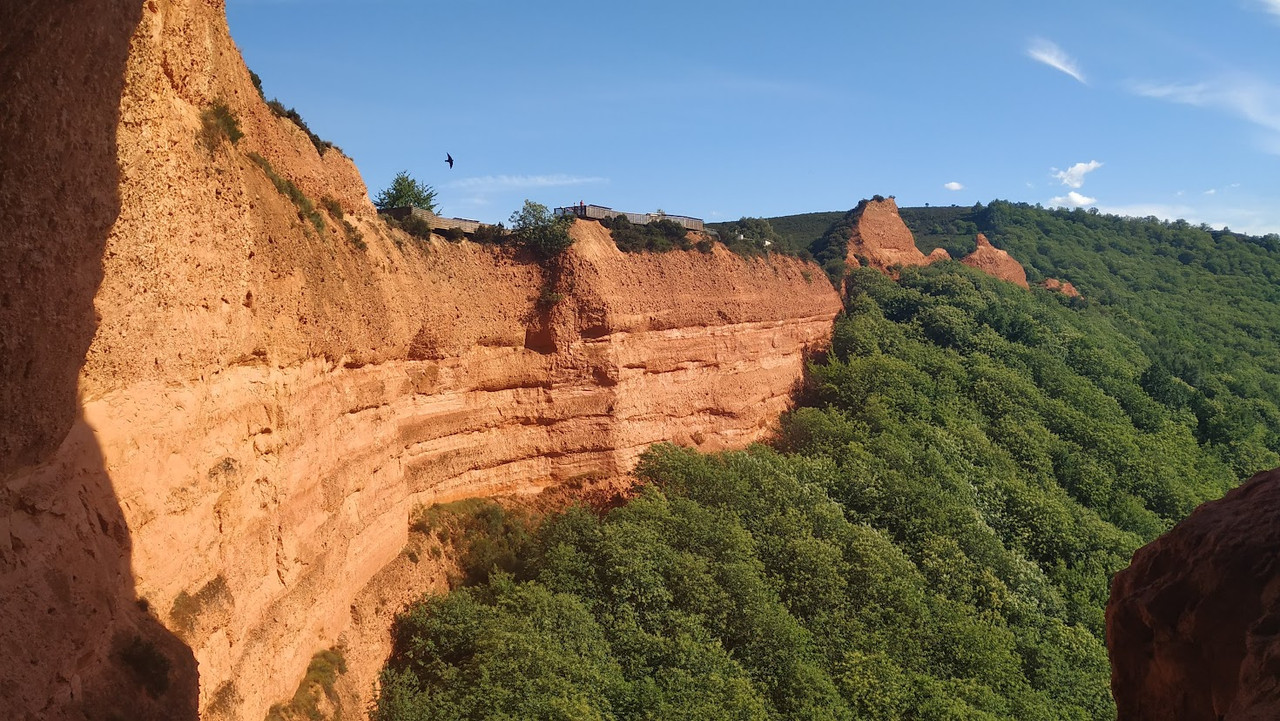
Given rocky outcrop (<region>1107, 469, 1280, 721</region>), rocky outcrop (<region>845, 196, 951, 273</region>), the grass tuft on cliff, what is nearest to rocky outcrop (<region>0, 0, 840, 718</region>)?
the grass tuft on cliff

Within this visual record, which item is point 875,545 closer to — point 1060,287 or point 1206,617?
point 1206,617

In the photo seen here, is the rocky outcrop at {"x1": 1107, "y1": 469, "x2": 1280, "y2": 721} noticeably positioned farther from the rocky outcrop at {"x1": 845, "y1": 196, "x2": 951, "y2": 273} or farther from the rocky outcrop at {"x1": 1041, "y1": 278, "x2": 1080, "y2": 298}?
the rocky outcrop at {"x1": 1041, "y1": 278, "x2": 1080, "y2": 298}

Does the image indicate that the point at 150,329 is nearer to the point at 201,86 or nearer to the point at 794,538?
the point at 201,86

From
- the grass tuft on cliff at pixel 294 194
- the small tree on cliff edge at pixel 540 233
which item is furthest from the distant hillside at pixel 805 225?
the grass tuft on cliff at pixel 294 194

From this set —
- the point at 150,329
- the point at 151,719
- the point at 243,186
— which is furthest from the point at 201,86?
the point at 151,719

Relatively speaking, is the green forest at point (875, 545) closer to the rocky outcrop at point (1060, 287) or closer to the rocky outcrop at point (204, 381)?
the rocky outcrop at point (204, 381)

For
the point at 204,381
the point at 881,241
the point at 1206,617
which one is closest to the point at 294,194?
the point at 204,381
